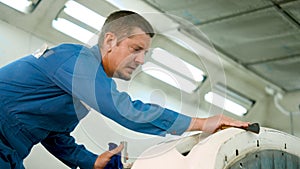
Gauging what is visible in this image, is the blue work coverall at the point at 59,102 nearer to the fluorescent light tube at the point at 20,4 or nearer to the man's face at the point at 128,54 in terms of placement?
the man's face at the point at 128,54

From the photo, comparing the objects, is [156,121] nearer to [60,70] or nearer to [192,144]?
[192,144]

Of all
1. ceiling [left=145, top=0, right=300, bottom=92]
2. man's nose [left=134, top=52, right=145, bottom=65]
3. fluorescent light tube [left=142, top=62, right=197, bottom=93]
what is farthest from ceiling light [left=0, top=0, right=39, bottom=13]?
man's nose [left=134, top=52, right=145, bottom=65]

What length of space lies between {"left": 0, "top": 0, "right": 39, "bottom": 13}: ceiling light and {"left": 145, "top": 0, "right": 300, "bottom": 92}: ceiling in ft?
2.41

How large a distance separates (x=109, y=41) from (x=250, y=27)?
1.83m

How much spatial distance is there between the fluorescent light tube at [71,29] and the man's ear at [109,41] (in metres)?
1.07

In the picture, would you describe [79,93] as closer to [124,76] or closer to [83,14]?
[124,76]

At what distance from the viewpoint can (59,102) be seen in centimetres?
146

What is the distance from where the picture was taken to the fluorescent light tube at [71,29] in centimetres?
253

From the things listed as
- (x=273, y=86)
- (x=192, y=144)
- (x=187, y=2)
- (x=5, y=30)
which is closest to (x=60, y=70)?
(x=192, y=144)

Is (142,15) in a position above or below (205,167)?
above

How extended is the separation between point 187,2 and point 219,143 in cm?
160

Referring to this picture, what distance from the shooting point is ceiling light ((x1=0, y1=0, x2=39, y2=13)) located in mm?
2312

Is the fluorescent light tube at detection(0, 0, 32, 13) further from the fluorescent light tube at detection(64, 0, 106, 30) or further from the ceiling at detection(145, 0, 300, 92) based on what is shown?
the ceiling at detection(145, 0, 300, 92)

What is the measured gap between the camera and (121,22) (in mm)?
1403
